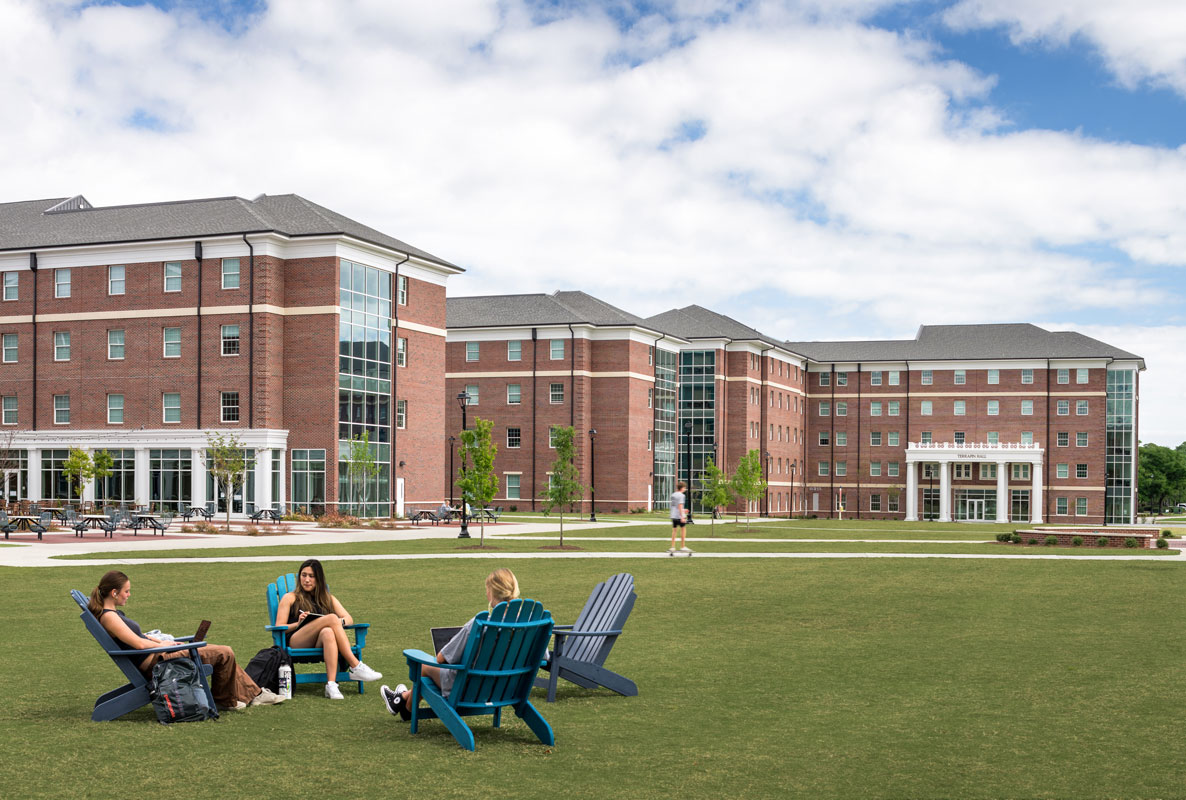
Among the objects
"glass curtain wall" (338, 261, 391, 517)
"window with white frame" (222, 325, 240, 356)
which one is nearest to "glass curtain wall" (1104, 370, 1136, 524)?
"glass curtain wall" (338, 261, 391, 517)

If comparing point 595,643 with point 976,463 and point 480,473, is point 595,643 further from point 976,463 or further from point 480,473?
point 976,463

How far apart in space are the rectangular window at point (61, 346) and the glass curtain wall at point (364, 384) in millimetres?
14275

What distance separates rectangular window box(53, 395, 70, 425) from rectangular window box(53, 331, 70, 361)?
6.12 feet

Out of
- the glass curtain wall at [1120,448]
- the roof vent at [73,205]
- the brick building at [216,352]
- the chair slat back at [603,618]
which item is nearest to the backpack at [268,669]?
the chair slat back at [603,618]

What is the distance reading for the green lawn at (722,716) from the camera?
7980 millimetres

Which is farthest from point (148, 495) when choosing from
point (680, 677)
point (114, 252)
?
point (680, 677)

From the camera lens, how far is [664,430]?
8594cm

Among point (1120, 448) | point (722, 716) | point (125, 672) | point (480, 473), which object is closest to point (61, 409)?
point (480, 473)

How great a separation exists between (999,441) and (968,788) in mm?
99874

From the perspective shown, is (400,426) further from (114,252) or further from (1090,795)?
(1090,795)

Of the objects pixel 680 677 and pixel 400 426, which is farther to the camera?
pixel 400 426

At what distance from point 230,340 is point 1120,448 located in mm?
71659

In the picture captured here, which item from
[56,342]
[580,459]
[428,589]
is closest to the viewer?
[428,589]

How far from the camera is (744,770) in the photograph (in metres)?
8.27
